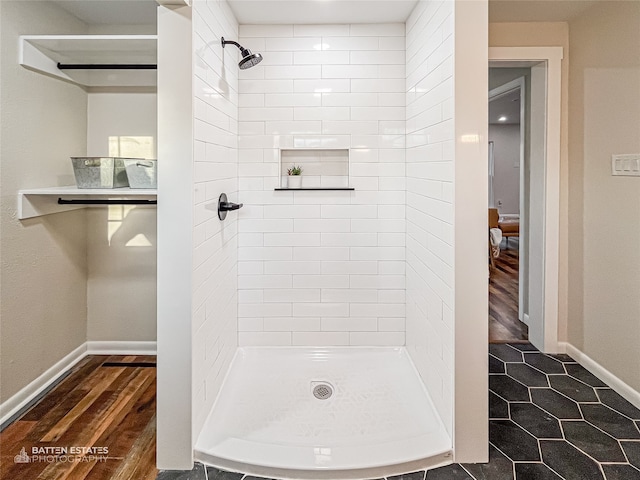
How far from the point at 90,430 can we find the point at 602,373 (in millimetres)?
2958

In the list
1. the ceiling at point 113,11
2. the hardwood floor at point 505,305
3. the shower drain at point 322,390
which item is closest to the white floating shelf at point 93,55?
the ceiling at point 113,11

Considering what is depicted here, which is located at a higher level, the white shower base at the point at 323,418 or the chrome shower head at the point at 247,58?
the chrome shower head at the point at 247,58

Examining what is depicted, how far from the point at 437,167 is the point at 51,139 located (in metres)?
2.24

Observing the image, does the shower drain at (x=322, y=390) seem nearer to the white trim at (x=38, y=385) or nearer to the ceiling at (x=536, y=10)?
the white trim at (x=38, y=385)

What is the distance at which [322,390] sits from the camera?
246 cm

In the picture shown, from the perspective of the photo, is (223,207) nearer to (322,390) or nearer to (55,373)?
(322,390)

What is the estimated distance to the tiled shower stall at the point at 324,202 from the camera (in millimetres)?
1819

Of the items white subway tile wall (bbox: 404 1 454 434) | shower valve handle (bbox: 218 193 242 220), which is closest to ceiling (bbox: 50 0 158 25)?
shower valve handle (bbox: 218 193 242 220)

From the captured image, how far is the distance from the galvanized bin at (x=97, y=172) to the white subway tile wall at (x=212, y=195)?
21.7 inches

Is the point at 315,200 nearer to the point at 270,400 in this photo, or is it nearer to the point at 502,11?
the point at 270,400

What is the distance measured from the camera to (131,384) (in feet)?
8.52

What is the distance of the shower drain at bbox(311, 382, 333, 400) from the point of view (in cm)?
239

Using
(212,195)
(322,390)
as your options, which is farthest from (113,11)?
(322,390)

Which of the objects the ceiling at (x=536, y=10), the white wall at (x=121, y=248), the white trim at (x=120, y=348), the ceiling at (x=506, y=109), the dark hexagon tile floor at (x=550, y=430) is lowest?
the dark hexagon tile floor at (x=550, y=430)
